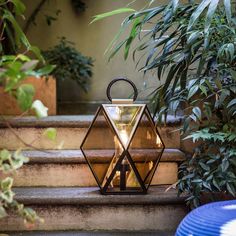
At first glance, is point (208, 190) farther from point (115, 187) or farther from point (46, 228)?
point (46, 228)

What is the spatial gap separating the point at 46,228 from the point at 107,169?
1.25ft

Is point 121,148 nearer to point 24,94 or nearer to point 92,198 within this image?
point 92,198

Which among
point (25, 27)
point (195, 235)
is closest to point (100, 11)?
point (25, 27)

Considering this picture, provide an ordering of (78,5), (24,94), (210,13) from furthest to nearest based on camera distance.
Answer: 1. (78,5)
2. (210,13)
3. (24,94)

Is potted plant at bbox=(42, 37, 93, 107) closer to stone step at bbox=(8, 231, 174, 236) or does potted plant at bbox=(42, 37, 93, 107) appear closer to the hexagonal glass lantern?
the hexagonal glass lantern

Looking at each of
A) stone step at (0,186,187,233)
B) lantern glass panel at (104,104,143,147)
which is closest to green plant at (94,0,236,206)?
lantern glass panel at (104,104,143,147)

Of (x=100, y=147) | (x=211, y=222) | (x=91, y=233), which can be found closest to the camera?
(x=211, y=222)

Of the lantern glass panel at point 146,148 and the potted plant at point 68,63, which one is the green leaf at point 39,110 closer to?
the lantern glass panel at point 146,148

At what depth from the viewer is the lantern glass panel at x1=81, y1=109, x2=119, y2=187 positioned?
1.99 metres

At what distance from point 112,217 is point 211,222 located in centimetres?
87

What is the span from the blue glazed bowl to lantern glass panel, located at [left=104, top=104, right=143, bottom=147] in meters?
0.71

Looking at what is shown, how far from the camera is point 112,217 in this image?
1.98m

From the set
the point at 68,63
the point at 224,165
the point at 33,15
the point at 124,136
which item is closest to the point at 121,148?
the point at 124,136

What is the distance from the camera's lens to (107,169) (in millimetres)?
2008
